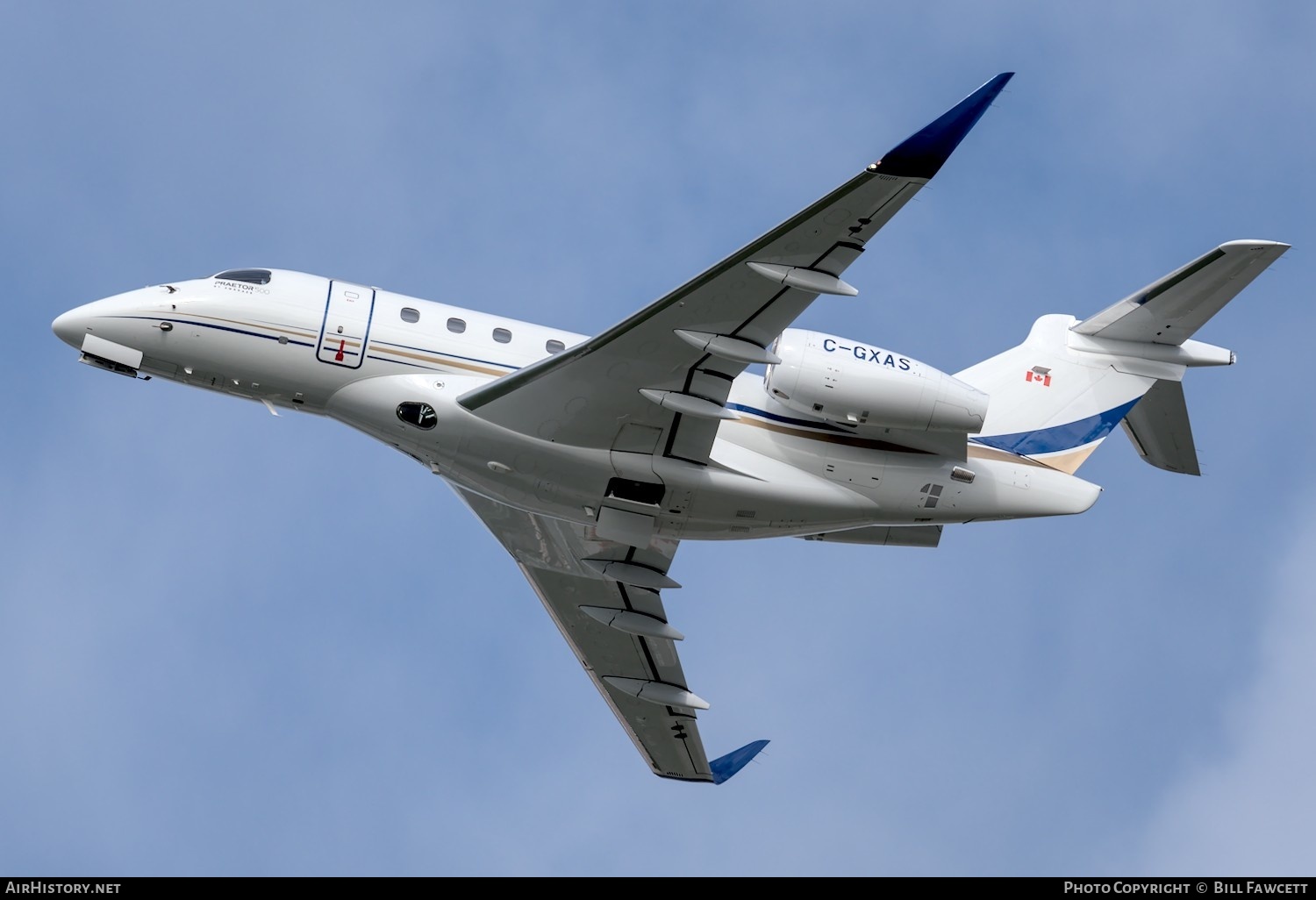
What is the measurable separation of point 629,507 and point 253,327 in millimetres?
6795

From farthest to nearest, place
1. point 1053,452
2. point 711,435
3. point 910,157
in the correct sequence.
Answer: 1. point 1053,452
2. point 711,435
3. point 910,157

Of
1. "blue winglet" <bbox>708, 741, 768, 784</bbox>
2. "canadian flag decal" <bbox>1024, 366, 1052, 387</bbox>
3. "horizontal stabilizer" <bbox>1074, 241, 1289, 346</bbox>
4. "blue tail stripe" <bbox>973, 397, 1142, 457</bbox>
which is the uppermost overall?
"horizontal stabilizer" <bbox>1074, 241, 1289, 346</bbox>

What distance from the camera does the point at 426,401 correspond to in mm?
24234

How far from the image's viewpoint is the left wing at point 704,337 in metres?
20.1

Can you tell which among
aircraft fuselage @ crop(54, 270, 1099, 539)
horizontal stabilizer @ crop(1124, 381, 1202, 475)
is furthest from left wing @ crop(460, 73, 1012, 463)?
horizontal stabilizer @ crop(1124, 381, 1202, 475)

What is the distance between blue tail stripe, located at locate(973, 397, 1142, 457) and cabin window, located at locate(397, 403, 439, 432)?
923 centimetres

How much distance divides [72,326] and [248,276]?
118 inches

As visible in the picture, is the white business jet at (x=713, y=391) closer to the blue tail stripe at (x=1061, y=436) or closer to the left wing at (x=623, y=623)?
the blue tail stripe at (x=1061, y=436)

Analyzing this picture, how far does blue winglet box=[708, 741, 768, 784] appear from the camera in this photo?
30984 mm

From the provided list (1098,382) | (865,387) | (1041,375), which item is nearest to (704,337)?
(865,387)

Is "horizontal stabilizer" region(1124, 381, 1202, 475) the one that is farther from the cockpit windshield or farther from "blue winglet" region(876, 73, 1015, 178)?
the cockpit windshield

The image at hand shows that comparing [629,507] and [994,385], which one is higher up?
[994,385]
